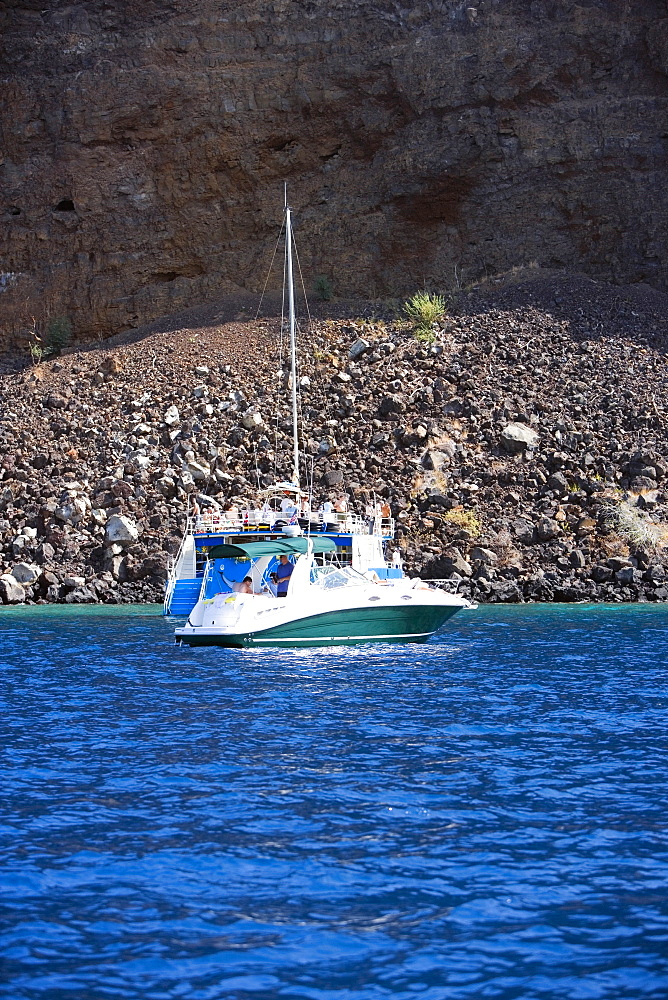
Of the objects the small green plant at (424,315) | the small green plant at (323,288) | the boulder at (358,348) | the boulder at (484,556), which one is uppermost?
the small green plant at (323,288)

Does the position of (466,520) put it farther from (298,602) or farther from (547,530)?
(298,602)

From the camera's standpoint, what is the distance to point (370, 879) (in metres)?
9.08

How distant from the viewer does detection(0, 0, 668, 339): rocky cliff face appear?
57.8 meters

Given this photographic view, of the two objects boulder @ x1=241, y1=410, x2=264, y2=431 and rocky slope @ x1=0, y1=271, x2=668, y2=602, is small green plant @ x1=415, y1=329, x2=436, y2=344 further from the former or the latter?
boulder @ x1=241, y1=410, x2=264, y2=431

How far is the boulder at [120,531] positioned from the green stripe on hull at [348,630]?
1469 cm

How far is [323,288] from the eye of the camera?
5700cm

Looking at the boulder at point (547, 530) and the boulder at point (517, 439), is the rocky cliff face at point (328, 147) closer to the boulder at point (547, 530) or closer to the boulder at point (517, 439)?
the boulder at point (517, 439)

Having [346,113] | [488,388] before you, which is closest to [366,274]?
[346,113]

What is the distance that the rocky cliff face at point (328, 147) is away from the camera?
57781 millimetres

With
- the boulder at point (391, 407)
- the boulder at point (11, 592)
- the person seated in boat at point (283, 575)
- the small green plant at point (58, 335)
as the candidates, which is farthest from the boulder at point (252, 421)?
the person seated in boat at point (283, 575)

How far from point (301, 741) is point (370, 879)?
208 inches

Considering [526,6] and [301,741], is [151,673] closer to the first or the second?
[301,741]

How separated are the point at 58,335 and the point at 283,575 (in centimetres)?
3618

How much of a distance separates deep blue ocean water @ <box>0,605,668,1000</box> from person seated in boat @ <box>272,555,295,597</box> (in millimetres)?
6476
